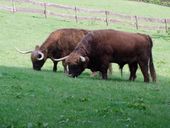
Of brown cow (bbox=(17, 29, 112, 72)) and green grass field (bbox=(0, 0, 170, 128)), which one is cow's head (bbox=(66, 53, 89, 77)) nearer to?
green grass field (bbox=(0, 0, 170, 128))

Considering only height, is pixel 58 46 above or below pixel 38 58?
above

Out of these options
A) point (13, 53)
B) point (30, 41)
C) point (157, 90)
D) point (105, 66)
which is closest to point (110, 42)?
point (105, 66)

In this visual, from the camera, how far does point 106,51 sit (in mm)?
20469

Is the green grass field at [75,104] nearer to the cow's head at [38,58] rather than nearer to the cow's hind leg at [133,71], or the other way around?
the cow's hind leg at [133,71]

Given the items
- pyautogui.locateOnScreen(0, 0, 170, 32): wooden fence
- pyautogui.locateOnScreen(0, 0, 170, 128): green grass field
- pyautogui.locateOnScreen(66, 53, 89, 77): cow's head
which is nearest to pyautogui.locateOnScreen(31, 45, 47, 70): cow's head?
pyautogui.locateOnScreen(66, 53, 89, 77): cow's head

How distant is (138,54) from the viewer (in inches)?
826

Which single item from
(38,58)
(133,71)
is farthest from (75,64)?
(38,58)

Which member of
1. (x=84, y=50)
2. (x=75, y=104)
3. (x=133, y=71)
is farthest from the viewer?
(x=133, y=71)

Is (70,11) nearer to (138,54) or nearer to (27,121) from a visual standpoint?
(138,54)

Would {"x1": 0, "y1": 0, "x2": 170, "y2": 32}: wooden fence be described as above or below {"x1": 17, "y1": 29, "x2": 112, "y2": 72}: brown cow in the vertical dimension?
below

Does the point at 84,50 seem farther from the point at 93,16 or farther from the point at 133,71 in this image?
the point at 93,16

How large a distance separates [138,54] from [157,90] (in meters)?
4.64

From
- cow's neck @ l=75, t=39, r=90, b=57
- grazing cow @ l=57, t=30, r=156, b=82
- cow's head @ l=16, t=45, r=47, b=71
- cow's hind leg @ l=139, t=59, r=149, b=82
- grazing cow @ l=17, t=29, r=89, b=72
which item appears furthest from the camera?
cow's head @ l=16, t=45, r=47, b=71

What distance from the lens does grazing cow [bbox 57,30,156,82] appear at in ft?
67.4
